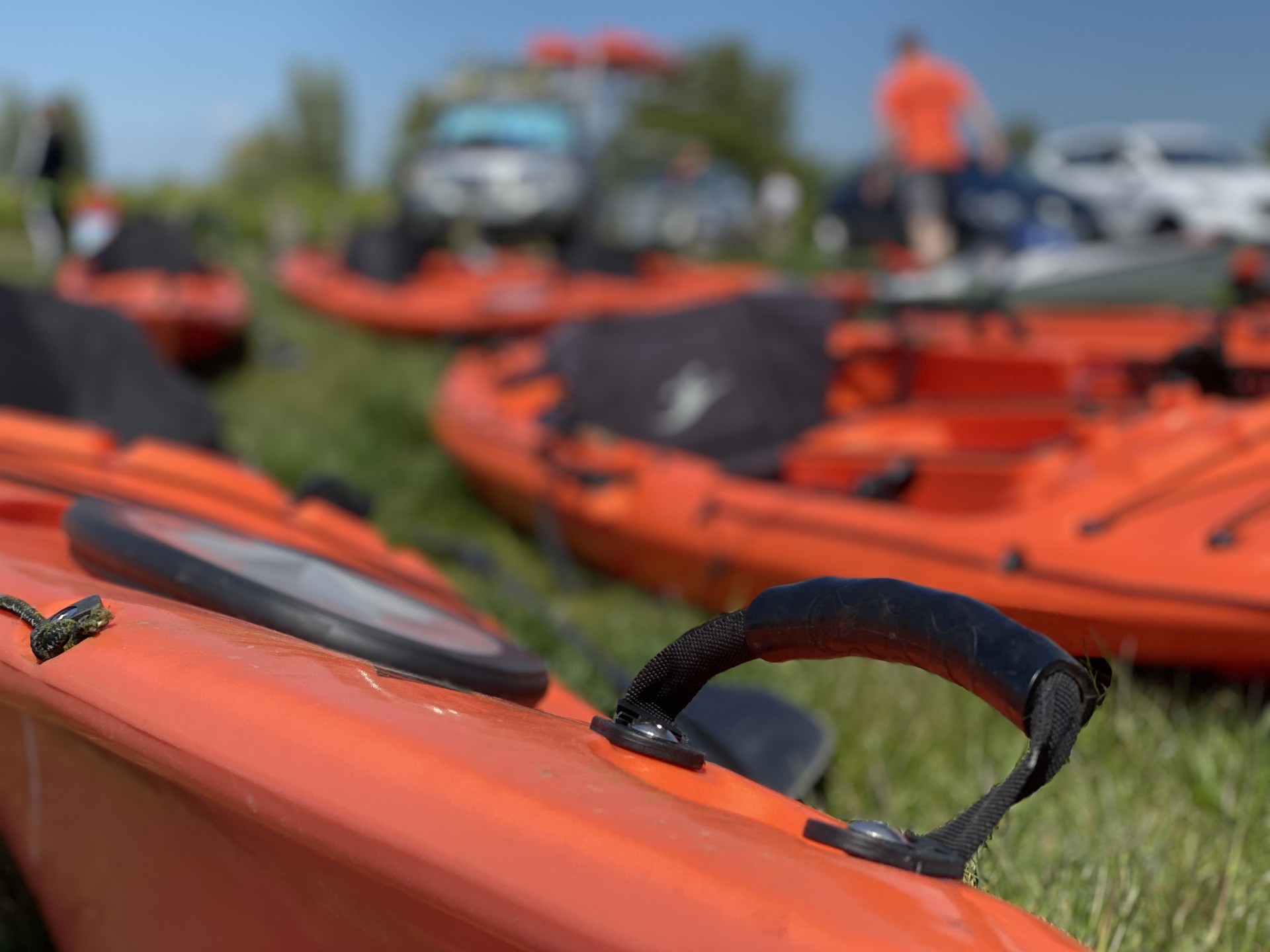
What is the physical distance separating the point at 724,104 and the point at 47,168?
1509 inches

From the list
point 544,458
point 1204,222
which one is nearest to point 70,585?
point 544,458

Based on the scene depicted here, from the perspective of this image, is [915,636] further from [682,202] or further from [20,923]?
[682,202]

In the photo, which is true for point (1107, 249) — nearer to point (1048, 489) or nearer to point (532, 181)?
point (1048, 489)

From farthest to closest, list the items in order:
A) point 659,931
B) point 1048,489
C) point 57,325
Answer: point 57,325 → point 1048,489 → point 659,931

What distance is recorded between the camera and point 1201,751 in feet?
8.00

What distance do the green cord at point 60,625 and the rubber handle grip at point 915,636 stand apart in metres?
0.59

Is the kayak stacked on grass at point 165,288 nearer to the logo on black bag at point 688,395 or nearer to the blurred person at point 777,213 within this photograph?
the logo on black bag at point 688,395

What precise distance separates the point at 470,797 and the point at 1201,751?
1.96 meters

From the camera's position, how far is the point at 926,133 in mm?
8445

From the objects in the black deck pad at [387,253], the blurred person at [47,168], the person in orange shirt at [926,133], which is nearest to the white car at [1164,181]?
the person in orange shirt at [926,133]

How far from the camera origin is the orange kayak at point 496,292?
7.99 metres

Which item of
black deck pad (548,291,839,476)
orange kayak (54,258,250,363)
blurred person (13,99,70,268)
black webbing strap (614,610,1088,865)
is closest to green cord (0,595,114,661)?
black webbing strap (614,610,1088,865)

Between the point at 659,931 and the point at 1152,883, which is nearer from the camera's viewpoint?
the point at 659,931

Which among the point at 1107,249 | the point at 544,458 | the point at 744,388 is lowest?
the point at 544,458
